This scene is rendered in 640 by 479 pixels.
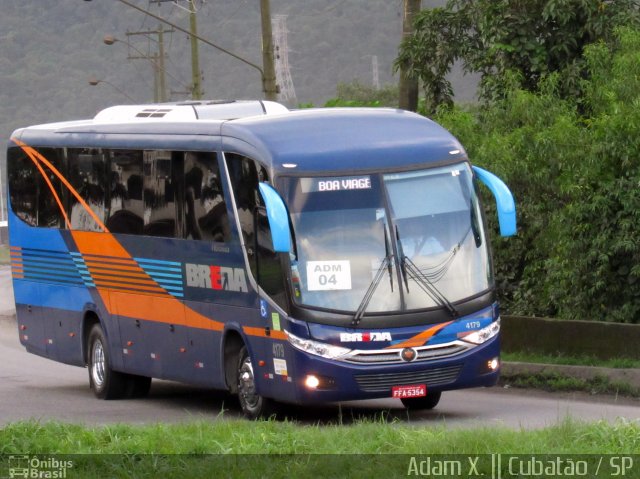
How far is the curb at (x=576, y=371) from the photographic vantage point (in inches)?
711

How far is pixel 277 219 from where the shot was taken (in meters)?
14.2

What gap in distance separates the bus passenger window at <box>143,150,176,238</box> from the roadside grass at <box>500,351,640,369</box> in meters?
5.45

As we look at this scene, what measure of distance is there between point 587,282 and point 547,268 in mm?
1174

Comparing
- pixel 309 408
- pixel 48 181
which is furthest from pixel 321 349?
pixel 48 181

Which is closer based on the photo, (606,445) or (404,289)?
(606,445)

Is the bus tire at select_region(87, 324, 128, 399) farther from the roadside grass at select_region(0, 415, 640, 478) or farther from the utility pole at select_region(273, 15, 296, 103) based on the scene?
the utility pole at select_region(273, 15, 296, 103)

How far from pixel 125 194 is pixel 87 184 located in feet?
3.95

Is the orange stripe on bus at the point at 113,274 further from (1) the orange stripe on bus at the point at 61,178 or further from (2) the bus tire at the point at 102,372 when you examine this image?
(2) the bus tire at the point at 102,372

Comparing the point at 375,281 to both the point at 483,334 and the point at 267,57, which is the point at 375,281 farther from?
the point at 267,57

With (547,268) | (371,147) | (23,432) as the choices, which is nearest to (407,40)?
(547,268)

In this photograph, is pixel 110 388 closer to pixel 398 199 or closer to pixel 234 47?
pixel 398 199

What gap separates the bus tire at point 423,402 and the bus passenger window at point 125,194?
3.93 metres

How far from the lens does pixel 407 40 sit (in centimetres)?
2805

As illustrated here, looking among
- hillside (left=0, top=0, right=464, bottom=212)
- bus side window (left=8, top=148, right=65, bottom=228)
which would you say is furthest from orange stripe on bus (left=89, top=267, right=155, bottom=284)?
hillside (left=0, top=0, right=464, bottom=212)
